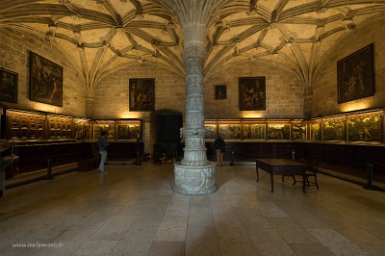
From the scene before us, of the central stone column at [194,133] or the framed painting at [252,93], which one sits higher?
the framed painting at [252,93]

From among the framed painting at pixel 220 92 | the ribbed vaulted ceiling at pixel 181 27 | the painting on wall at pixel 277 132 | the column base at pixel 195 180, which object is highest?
the ribbed vaulted ceiling at pixel 181 27

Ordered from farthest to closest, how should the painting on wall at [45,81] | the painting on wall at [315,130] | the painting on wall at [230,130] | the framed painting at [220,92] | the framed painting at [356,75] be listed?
the framed painting at [220,92] → the painting on wall at [230,130] → the painting on wall at [315,130] → the painting on wall at [45,81] → the framed painting at [356,75]

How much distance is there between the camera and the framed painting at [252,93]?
38.9ft

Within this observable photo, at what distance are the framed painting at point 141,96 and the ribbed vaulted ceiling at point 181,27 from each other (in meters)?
1.53

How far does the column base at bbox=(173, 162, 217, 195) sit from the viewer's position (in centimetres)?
481

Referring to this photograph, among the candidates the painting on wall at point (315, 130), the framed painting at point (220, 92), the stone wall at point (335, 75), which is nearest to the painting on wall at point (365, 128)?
the stone wall at point (335, 75)

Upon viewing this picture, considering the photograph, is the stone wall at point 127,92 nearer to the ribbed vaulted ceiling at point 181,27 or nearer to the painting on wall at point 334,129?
the ribbed vaulted ceiling at point 181,27

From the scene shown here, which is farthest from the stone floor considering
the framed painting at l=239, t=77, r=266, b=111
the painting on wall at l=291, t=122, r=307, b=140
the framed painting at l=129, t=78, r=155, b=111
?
the framed painting at l=129, t=78, r=155, b=111

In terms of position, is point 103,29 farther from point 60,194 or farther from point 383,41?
point 383,41

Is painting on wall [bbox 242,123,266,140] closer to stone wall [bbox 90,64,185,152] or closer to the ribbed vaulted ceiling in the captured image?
the ribbed vaulted ceiling

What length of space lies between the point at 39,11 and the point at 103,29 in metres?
→ 2.62

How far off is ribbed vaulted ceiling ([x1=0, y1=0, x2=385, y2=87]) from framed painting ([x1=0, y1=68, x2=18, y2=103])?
6.35 ft

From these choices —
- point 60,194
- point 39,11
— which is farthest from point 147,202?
point 39,11

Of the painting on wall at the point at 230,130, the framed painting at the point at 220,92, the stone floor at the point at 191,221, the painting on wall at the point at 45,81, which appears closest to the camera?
the stone floor at the point at 191,221
